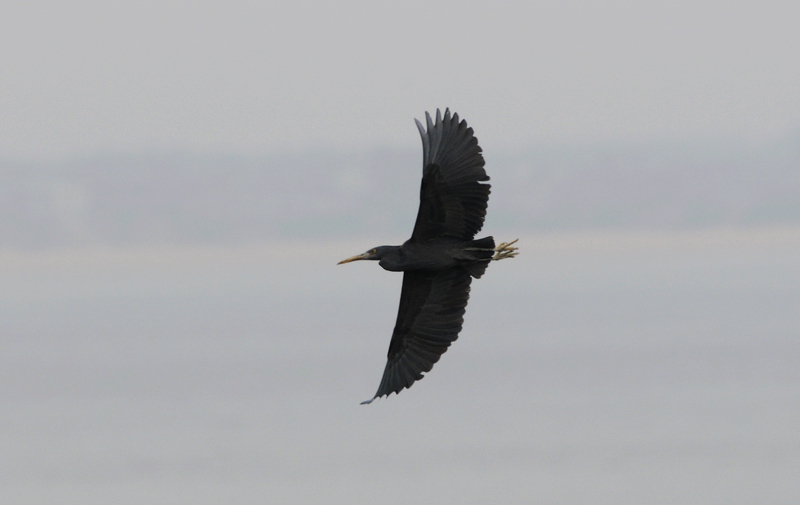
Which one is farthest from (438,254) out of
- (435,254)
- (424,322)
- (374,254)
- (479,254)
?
(424,322)

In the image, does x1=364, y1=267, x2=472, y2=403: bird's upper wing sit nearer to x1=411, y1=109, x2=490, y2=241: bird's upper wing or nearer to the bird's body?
the bird's body

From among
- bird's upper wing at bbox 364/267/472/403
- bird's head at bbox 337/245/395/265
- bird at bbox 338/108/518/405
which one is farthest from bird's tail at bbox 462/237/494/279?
bird's head at bbox 337/245/395/265

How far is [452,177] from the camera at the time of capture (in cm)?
1733

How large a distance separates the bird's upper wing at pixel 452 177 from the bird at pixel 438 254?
15mm

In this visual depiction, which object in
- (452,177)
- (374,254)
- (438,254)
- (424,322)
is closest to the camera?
(452,177)

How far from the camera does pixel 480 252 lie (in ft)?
58.6

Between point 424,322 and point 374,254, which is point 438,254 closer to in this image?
point 374,254

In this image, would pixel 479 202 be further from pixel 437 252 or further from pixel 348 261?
pixel 348 261

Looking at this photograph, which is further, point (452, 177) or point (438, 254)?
point (438, 254)

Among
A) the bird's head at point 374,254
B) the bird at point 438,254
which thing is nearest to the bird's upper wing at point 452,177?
the bird at point 438,254

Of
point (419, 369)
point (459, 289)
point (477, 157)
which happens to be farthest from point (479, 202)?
point (419, 369)

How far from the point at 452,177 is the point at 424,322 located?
2.89 m

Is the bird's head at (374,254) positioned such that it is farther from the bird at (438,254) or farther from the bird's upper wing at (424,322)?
the bird's upper wing at (424,322)

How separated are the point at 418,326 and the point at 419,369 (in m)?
0.72
